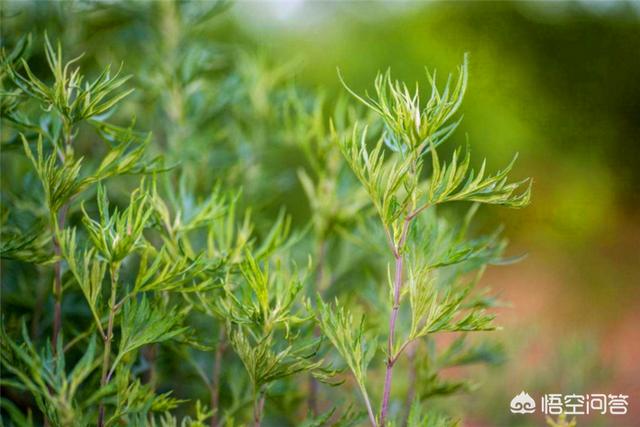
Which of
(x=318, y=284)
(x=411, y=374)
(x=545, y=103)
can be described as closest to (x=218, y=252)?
(x=318, y=284)

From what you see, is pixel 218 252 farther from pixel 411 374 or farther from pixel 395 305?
pixel 411 374

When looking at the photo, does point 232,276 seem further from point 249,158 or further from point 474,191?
point 249,158

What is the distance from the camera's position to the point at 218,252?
2.88 feet

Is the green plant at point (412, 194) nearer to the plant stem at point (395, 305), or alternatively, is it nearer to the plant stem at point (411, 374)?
the plant stem at point (395, 305)

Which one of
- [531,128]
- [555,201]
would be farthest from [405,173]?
[555,201]

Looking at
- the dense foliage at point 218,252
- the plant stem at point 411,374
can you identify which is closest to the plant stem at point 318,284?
the dense foliage at point 218,252

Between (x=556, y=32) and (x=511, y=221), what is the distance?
39.5 inches

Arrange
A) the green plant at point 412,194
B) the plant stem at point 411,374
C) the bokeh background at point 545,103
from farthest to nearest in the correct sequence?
1. the bokeh background at point 545,103
2. the plant stem at point 411,374
3. the green plant at point 412,194

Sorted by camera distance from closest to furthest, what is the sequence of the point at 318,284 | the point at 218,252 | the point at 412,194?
the point at 412,194 < the point at 218,252 < the point at 318,284

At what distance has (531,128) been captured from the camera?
12.2 feet

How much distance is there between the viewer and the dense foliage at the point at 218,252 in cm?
69

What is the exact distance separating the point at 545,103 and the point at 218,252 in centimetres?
302

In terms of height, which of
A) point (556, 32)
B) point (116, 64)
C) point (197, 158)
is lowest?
point (197, 158)

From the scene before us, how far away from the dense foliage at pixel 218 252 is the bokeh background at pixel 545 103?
1.80 m
